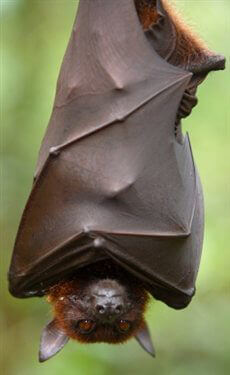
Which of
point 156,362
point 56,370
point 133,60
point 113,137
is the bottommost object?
point 156,362

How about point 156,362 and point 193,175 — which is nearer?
point 193,175

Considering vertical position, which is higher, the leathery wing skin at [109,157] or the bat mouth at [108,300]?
the leathery wing skin at [109,157]

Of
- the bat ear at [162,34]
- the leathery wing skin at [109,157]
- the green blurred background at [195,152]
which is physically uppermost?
the bat ear at [162,34]

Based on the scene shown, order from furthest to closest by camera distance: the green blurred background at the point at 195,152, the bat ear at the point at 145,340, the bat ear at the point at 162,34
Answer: the green blurred background at the point at 195,152 → the bat ear at the point at 145,340 → the bat ear at the point at 162,34

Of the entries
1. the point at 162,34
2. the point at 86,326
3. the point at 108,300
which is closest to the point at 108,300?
the point at 108,300

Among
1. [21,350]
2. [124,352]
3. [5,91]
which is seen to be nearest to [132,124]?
[5,91]

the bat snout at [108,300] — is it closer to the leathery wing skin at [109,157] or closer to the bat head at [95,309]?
the bat head at [95,309]

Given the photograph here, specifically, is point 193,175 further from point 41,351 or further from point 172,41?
point 41,351

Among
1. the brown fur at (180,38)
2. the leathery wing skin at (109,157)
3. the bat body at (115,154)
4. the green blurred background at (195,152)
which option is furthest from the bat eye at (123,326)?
the brown fur at (180,38)
